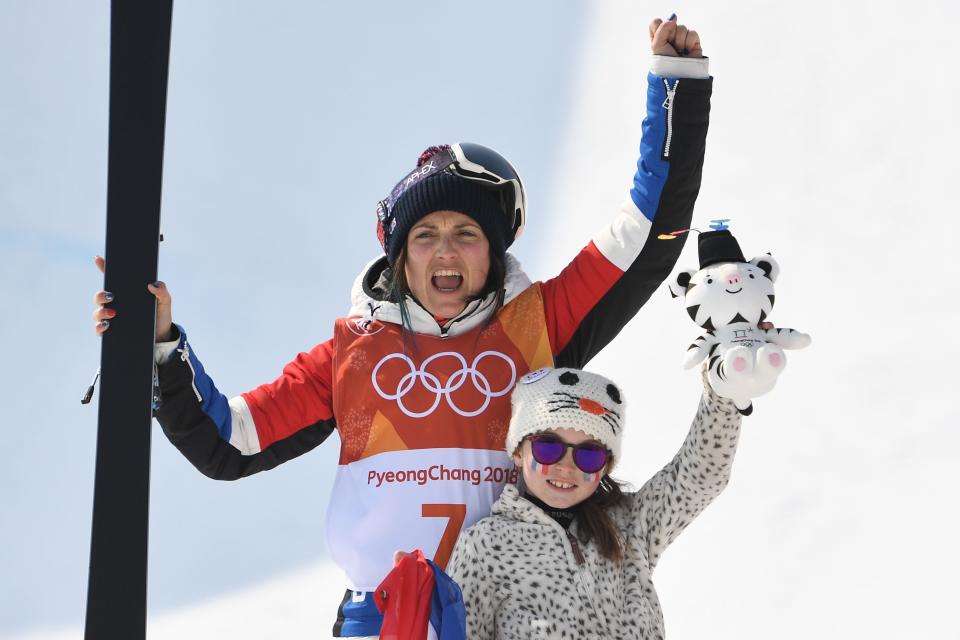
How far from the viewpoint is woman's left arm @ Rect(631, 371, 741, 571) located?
109 inches

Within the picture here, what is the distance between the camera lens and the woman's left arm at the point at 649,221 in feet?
10.3

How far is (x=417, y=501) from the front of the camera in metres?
2.98

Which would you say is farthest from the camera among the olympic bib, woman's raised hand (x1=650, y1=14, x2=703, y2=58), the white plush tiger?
woman's raised hand (x1=650, y1=14, x2=703, y2=58)

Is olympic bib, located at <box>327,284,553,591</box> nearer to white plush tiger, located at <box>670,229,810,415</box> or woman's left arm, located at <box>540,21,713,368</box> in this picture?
woman's left arm, located at <box>540,21,713,368</box>

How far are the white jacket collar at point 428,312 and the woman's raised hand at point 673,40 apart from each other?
0.76 metres

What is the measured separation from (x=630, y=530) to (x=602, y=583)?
0.21 metres

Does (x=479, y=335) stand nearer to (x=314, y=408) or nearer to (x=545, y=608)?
(x=314, y=408)

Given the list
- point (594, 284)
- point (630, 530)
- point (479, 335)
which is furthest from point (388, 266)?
point (630, 530)

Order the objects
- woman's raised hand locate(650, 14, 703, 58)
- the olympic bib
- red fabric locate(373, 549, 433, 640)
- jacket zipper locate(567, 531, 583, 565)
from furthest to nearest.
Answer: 1. woman's raised hand locate(650, 14, 703, 58)
2. the olympic bib
3. jacket zipper locate(567, 531, 583, 565)
4. red fabric locate(373, 549, 433, 640)

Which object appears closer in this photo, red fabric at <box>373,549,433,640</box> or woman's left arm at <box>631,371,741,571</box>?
red fabric at <box>373,549,433,640</box>

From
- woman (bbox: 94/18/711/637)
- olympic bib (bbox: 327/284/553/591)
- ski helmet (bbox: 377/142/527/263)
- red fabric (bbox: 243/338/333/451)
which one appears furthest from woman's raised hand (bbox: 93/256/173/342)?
ski helmet (bbox: 377/142/527/263)

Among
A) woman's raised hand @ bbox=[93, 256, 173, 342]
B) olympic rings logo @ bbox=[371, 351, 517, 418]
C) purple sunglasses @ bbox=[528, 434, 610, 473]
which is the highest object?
woman's raised hand @ bbox=[93, 256, 173, 342]

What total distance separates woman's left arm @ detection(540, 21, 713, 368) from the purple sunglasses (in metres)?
0.46

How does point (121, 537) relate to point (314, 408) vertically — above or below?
below
